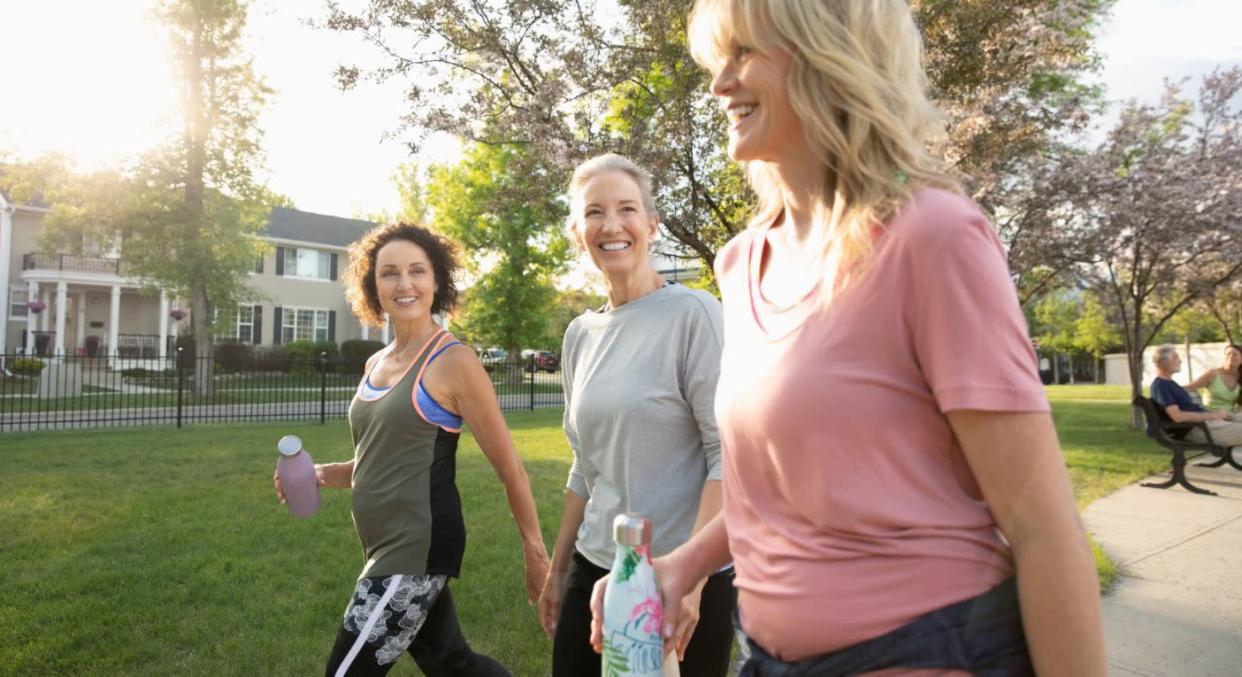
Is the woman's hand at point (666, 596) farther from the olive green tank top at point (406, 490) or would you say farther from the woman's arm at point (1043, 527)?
the olive green tank top at point (406, 490)

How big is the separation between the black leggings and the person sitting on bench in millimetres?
10281

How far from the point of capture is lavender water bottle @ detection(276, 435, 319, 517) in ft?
11.8

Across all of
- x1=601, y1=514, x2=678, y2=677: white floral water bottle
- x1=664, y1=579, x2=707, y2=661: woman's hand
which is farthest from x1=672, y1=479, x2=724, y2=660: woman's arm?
x1=601, y1=514, x2=678, y2=677: white floral water bottle

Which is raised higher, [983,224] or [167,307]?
[167,307]

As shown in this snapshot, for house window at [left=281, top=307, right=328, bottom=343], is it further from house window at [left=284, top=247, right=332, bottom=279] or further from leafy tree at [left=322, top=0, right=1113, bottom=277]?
leafy tree at [left=322, top=0, right=1113, bottom=277]

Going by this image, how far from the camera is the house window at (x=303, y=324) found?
41562 millimetres

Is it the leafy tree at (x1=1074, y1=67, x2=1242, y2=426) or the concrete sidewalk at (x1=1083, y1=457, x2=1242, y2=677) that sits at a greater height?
the leafy tree at (x1=1074, y1=67, x2=1242, y2=426)

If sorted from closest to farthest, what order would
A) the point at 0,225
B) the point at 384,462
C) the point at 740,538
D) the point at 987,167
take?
1. the point at 740,538
2. the point at 384,462
3. the point at 987,167
4. the point at 0,225

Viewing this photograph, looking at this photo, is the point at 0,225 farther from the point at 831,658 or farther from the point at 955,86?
the point at 831,658

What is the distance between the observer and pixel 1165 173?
15.8m

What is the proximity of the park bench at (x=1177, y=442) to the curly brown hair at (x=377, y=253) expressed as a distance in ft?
32.2

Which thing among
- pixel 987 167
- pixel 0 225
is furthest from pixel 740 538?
pixel 0 225

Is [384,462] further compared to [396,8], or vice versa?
[396,8]

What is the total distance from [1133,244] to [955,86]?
412 inches
